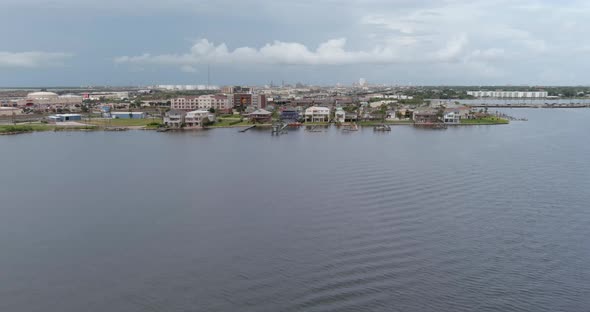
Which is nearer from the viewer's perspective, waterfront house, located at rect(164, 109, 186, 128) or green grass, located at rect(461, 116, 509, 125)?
waterfront house, located at rect(164, 109, 186, 128)

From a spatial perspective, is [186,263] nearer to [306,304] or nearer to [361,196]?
[306,304]

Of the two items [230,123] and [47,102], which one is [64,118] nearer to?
[230,123]

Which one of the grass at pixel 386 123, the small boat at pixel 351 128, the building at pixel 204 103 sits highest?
the building at pixel 204 103

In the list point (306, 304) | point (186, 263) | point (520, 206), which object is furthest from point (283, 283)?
point (520, 206)

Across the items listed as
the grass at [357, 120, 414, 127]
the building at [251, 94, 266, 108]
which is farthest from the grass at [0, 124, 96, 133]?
the building at [251, 94, 266, 108]

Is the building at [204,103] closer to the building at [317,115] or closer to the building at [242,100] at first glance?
the building at [242,100]

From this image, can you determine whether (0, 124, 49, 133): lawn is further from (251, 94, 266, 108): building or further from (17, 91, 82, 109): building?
(251, 94, 266, 108): building

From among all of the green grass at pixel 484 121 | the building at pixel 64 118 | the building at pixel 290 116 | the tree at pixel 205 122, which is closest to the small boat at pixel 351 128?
the building at pixel 290 116

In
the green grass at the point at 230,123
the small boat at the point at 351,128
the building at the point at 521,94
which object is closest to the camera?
the small boat at the point at 351,128

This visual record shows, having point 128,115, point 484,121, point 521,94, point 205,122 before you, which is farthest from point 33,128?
point 521,94
